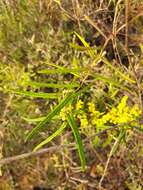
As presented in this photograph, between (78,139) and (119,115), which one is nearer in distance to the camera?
(78,139)

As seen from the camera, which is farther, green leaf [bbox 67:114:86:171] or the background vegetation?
the background vegetation

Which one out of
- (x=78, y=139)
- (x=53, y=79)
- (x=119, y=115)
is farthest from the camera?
(x=53, y=79)

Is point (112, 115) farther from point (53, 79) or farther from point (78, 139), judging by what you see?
point (53, 79)

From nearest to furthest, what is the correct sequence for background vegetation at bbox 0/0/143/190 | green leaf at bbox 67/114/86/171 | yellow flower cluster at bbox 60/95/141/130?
1. green leaf at bbox 67/114/86/171
2. yellow flower cluster at bbox 60/95/141/130
3. background vegetation at bbox 0/0/143/190

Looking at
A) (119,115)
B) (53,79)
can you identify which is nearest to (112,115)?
(119,115)

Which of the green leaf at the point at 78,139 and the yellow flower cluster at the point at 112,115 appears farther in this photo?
the yellow flower cluster at the point at 112,115

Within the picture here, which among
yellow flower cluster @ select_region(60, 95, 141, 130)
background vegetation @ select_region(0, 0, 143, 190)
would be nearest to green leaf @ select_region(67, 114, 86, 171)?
yellow flower cluster @ select_region(60, 95, 141, 130)

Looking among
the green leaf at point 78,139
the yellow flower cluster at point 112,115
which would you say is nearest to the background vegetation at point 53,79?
the yellow flower cluster at point 112,115

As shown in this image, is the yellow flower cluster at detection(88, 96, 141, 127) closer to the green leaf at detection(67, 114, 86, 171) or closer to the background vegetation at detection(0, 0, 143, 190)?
the green leaf at detection(67, 114, 86, 171)

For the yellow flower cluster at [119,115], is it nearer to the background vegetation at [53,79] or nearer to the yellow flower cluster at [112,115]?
the yellow flower cluster at [112,115]

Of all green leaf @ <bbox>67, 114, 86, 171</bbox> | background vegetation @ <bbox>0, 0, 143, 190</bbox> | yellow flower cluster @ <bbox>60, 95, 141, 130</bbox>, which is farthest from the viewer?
background vegetation @ <bbox>0, 0, 143, 190</bbox>

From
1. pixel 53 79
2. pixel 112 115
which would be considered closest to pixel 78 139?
pixel 112 115

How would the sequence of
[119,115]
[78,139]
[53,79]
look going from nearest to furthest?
[78,139] < [119,115] < [53,79]
